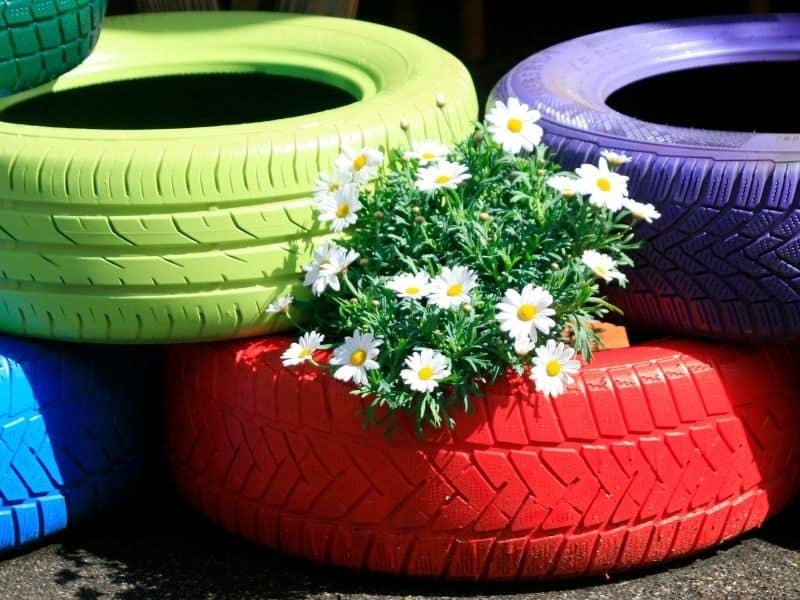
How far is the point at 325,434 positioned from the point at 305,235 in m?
0.37

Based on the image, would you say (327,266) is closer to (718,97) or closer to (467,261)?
(467,261)

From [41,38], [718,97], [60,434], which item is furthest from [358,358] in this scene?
[718,97]

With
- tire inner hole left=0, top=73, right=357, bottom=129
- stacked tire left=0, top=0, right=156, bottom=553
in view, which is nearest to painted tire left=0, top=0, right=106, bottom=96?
stacked tire left=0, top=0, right=156, bottom=553

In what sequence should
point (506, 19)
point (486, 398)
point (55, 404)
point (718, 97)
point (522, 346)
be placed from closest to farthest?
point (522, 346), point (486, 398), point (55, 404), point (718, 97), point (506, 19)

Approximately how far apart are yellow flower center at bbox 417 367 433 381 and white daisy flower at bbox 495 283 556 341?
13 cm

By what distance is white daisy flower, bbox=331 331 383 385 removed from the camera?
2076 millimetres

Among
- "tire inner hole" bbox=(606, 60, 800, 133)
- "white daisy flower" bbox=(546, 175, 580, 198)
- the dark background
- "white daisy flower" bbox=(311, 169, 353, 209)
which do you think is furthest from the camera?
the dark background

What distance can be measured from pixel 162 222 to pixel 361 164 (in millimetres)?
364

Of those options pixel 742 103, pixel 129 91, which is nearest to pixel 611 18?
pixel 742 103

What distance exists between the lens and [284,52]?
3.13 metres

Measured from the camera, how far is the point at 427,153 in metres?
2.25

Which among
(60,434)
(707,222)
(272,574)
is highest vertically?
(707,222)

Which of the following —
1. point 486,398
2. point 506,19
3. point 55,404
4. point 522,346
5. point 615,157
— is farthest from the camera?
point 506,19

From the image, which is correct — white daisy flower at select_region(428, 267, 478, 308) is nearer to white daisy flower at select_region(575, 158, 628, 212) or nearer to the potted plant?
the potted plant
